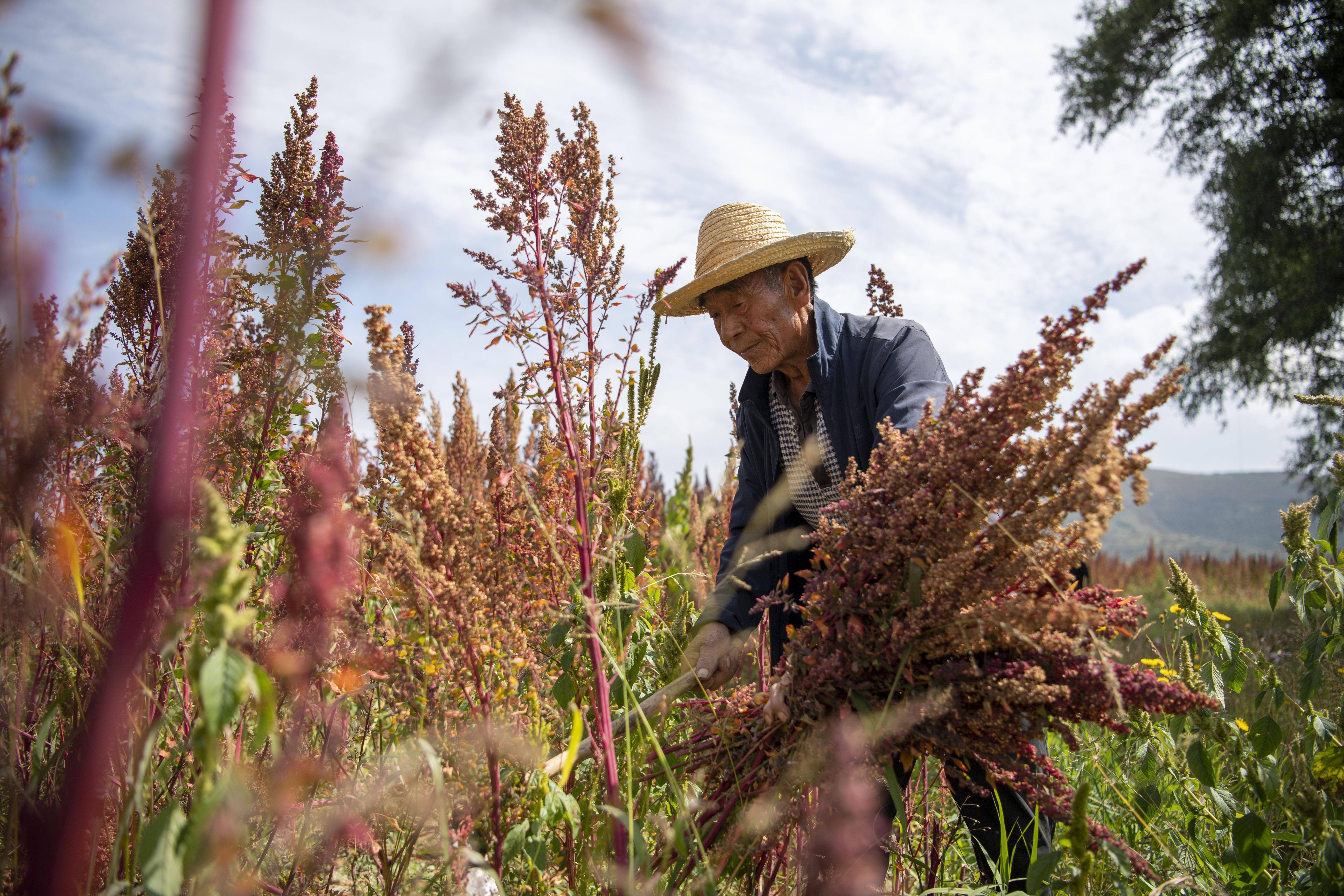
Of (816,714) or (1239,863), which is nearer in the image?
(816,714)

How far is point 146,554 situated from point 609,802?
3.40 ft

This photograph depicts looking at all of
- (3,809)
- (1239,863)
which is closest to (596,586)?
(3,809)

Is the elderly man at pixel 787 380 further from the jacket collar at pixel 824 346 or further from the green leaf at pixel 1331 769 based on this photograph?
the green leaf at pixel 1331 769

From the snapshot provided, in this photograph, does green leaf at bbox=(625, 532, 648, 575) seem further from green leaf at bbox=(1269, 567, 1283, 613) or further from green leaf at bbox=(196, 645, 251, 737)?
green leaf at bbox=(1269, 567, 1283, 613)

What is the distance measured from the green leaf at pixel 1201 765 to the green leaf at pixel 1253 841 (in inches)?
5.2

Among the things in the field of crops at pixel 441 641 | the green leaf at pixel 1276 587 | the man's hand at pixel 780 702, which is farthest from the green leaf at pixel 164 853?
the green leaf at pixel 1276 587

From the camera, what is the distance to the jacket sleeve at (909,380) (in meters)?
1.99

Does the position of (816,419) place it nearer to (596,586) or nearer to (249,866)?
(596,586)

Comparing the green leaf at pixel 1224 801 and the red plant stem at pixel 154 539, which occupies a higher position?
the red plant stem at pixel 154 539

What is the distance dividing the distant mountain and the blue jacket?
73096 mm

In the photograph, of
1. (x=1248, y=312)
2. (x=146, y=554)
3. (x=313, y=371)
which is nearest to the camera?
(x=146, y=554)

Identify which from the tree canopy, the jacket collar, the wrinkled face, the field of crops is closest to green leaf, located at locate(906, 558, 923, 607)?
the field of crops

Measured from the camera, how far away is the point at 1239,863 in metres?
1.45

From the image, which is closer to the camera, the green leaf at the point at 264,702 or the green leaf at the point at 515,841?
the green leaf at the point at 264,702
